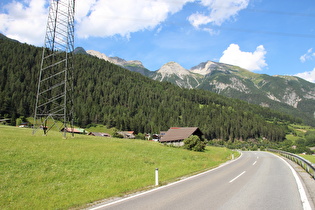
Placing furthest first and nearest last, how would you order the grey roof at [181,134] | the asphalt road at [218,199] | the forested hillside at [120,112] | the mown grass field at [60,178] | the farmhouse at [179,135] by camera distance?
1. the forested hillside at [120,112]
2. the grey roof at [181,134]
3. the farmhouse at [179,135]
4. the mown grass field at [60,178]
5. the asphalt road at [218,199]

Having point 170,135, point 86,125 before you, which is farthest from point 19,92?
point 170,135

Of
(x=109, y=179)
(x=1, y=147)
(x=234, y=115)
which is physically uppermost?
(x=234, y=115)

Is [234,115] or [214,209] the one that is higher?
[234,115]

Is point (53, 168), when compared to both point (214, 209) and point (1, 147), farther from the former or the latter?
point (214, 209)

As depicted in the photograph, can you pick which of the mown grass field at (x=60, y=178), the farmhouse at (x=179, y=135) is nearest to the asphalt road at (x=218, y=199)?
the mown grass field at (x=60, y=178)

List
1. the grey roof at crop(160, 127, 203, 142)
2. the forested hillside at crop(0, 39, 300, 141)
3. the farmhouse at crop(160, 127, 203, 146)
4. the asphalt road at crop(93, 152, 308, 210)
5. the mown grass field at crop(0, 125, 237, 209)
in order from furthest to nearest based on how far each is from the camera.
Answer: the forested hillside at crop(0, 39, 300, 141) → the grey roof at crop(160, 127, 203, 142) → the farmhouse at crop(160, 127, 203, 146) → the mown grass field at crop(0, 125, 237, 209) → the asphalt road at crop(93, 152, 308, 210)

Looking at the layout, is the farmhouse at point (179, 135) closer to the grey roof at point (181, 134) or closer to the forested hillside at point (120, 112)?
the grey roof at point (181, 134)

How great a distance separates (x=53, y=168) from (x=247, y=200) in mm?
13332

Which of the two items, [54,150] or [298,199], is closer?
[298,199]

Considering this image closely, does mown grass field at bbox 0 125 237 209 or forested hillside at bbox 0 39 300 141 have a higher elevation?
forested hillside at bbox 0 39 300 141

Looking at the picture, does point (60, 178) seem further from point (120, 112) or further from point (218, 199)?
point (120, 112)

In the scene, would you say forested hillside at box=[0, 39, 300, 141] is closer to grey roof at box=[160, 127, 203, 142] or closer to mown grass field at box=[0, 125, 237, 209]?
grey roof at box=[160, 127, 203, 142]

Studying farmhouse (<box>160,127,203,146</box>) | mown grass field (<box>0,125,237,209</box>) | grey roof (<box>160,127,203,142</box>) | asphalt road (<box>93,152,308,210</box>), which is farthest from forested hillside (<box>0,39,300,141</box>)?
asphalt road (<box>93,152,308,210</box>)

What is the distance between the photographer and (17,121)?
9906 centimetres
